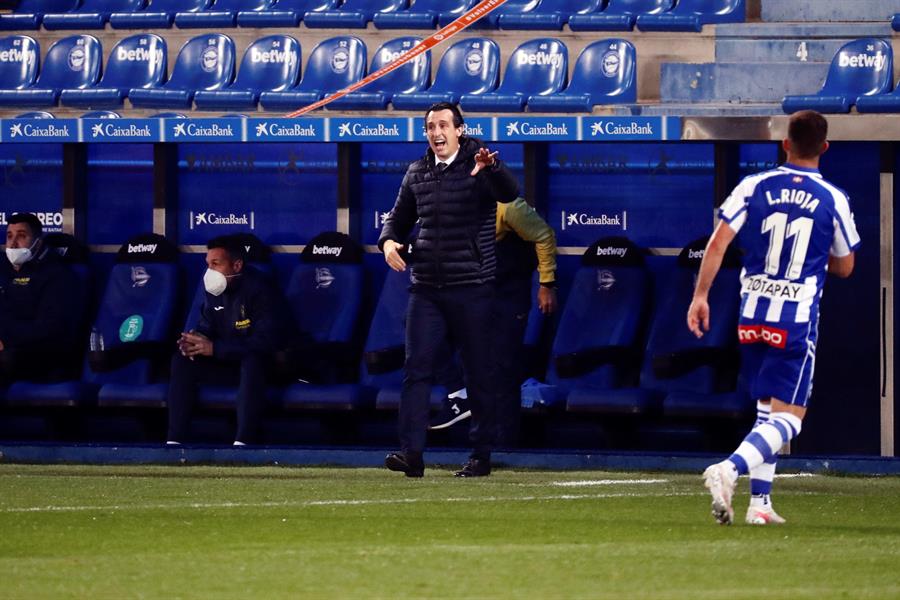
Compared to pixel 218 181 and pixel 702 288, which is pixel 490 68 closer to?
pixel 218 181

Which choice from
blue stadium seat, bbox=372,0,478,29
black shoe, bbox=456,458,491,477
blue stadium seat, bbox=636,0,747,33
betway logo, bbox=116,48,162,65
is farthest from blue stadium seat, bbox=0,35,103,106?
black shoe, bbox=456,458,491,477

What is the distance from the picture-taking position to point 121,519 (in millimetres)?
7523

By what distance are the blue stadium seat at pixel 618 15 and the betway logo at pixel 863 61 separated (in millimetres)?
1730

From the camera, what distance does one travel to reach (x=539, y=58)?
14.3m

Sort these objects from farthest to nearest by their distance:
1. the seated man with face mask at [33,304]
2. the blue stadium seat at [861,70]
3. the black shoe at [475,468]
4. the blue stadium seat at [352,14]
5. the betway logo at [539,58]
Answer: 1. the blue stadium seat at [352,14]
2. the betway logo at [539,58]
3. the blue stadium seat at [861,70]
4. the seated man with face mask at [33,304]
5. the black shoe at [475,468]

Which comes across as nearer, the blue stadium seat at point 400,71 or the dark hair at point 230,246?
the dark hair at point 230,246

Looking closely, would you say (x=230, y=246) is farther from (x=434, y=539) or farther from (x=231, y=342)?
(x=434, y=539)

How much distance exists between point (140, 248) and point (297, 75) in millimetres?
2693

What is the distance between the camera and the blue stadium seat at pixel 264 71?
1480 cm

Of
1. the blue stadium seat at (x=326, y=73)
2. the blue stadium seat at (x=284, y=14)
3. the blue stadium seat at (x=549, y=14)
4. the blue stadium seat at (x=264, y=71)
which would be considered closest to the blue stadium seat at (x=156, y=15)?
the blue stadium seat at (x=284, y=14)

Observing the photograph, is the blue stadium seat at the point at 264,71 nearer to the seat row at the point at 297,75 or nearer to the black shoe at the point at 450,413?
the seat row at the point at 297,75

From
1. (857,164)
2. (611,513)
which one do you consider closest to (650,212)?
(857,164)

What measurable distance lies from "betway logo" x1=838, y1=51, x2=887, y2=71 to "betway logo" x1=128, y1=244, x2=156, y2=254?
4.88 meters

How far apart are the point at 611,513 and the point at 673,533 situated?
85 cm
